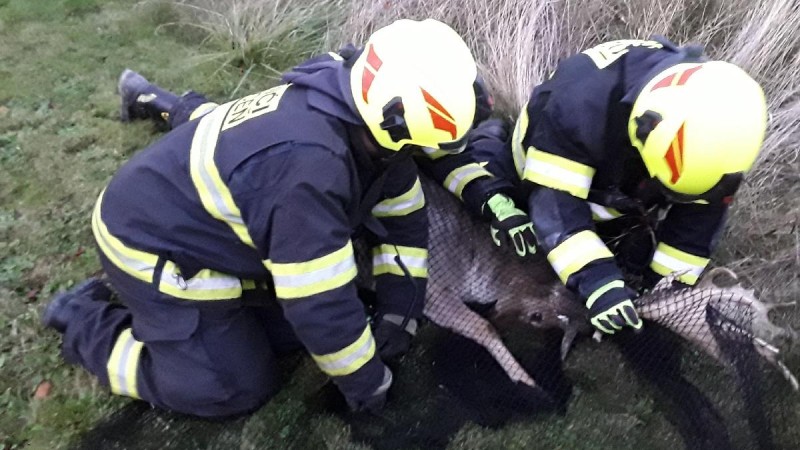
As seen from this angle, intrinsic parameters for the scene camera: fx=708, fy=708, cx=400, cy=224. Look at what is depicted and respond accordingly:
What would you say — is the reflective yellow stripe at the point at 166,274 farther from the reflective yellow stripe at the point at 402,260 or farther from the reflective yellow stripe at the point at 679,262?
the reflective yellow stripe at the point at 679,262

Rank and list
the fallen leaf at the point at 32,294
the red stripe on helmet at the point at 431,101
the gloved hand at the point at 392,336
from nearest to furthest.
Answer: the red stripe on helmet at the point at 431,101 < the gloved hand at the point at 392,336 < the fallen leaf at the point at 32,294

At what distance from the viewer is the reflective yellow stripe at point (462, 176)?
3080 millimetres

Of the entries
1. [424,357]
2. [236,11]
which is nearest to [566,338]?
[424,357]

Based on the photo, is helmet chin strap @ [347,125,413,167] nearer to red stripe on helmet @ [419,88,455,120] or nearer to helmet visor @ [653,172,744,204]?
red stripe on helmet @ [419,88,455,120]

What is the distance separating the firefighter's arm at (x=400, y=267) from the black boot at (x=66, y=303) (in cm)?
122

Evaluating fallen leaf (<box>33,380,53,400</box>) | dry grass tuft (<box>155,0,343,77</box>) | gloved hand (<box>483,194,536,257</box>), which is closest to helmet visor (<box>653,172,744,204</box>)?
gloved hand (<box>483,194,536,257</box>)

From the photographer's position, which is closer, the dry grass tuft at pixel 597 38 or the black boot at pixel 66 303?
the black boot at pixel 66 303

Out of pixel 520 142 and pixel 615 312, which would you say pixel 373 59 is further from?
pixel 615 312

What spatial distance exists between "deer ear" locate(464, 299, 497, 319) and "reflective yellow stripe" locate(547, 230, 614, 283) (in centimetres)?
39

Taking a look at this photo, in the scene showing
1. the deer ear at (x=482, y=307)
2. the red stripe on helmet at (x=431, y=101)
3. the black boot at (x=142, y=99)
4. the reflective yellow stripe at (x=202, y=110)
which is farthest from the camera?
the black boot at (x=142, y=99)

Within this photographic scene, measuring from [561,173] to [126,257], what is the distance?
1.64m

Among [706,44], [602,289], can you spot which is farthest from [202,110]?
[706,44]

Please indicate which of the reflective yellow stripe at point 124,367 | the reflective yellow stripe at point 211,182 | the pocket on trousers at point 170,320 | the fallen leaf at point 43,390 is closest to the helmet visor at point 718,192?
the reflective yellow stripe at point 211,182

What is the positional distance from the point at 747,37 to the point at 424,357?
2.62 metres
